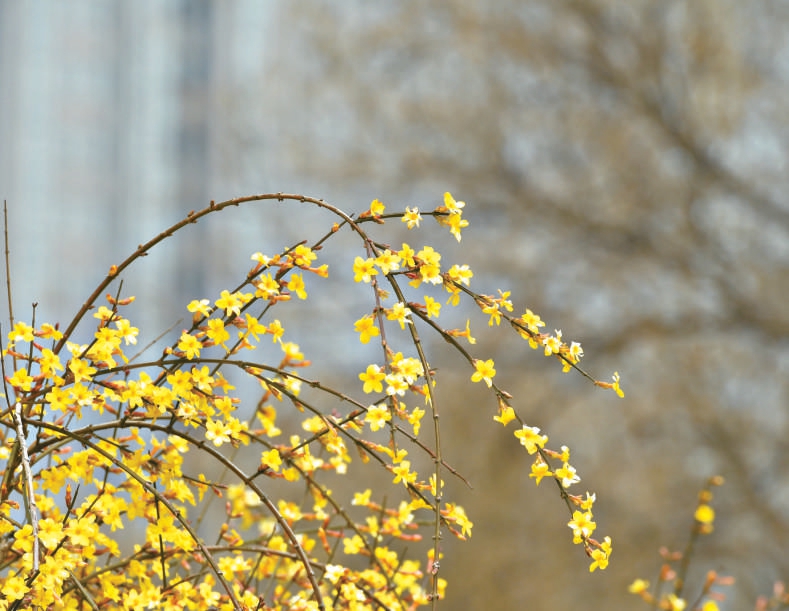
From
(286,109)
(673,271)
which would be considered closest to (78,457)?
(673,271)

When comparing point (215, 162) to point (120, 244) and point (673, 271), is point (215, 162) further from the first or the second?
point (120, 244)

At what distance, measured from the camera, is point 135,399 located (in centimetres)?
159

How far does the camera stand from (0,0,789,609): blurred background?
6957mm

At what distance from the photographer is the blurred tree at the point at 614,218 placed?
696 cm

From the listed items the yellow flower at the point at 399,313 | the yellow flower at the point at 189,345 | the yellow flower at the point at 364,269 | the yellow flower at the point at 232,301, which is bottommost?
the yellow flower at the point at 189,345

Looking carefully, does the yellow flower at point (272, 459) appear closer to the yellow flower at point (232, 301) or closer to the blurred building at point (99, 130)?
the yellow flower at point (232, 301)

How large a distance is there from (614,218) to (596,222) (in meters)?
0.12

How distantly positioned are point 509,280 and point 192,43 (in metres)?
24.6

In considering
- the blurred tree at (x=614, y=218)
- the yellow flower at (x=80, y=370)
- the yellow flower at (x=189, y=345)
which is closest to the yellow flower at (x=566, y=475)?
the yellow flower at (x=189, y=345)

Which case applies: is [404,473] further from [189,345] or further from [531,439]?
[189,345]

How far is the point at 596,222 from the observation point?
740 cm

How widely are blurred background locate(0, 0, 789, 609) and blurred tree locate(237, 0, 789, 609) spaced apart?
15 millimetres

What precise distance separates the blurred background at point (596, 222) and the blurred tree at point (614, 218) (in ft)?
0.05

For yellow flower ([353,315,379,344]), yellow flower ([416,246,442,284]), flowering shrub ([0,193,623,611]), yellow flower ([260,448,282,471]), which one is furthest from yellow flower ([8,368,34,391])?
yellow flower ([416,246,442,284])
